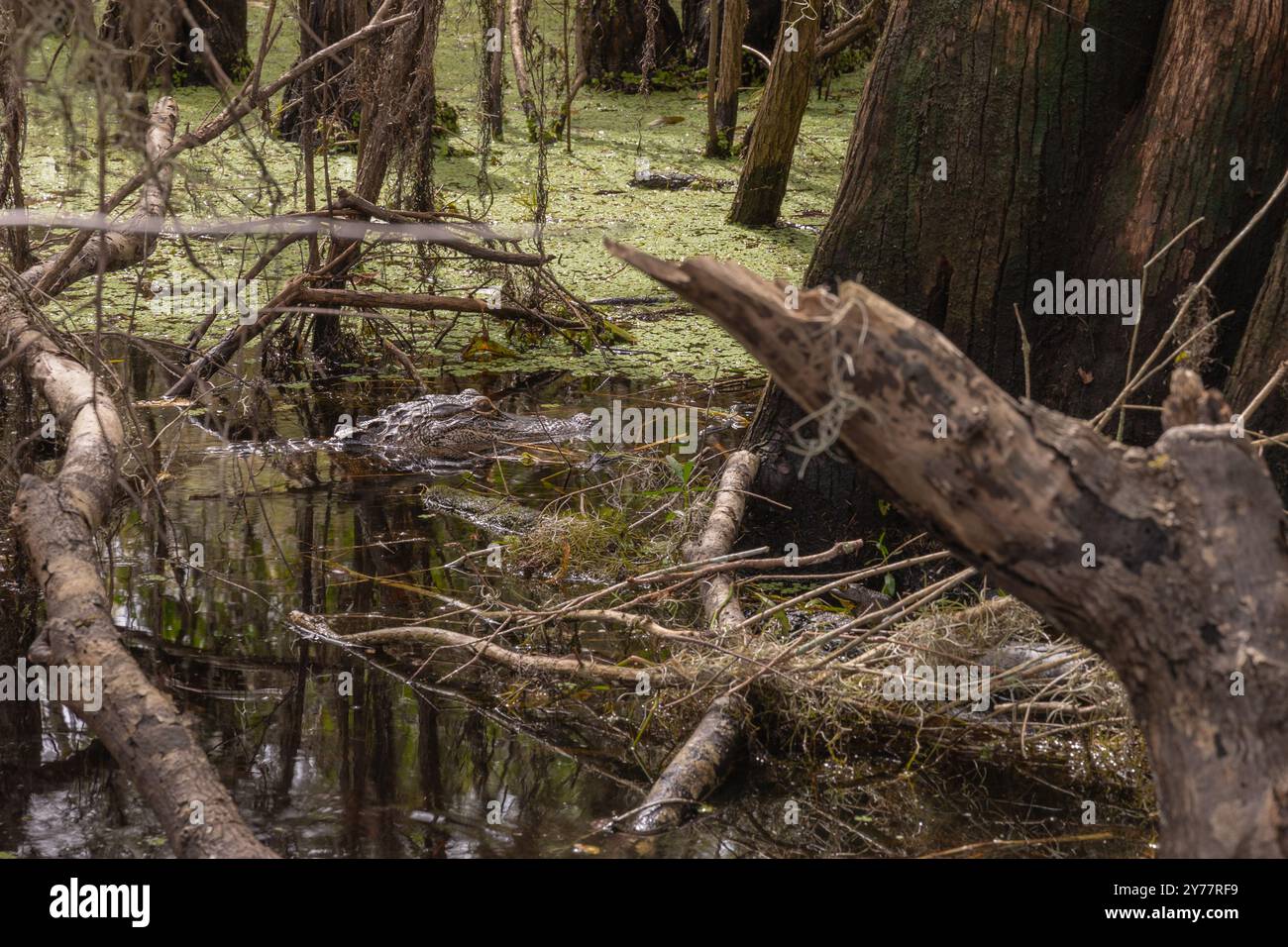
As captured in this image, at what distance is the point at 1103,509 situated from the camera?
5.93ft

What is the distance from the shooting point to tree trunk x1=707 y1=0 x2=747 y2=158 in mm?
8242

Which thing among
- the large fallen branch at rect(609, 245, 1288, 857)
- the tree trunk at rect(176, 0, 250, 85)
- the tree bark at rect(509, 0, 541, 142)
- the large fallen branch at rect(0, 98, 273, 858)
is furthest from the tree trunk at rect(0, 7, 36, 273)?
the tree trunk at rect(176, 0, 250, 85)

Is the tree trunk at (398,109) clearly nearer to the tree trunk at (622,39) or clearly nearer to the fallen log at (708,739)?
the fallen log at (708,739)

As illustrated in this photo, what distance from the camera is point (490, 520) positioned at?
450cm

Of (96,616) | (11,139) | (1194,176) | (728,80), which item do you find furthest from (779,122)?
(96,616)

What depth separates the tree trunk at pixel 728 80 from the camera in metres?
8.24

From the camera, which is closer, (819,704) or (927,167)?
(819,704)

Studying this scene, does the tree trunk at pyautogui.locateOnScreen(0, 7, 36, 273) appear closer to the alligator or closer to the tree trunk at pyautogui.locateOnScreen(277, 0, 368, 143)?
the tree trunk at pyautogui.locateOnScreen(277, 0, 368, 143)

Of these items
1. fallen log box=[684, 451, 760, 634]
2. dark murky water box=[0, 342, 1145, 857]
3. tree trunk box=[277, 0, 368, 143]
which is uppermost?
tree trunk box=[277, 0, 368, 143]

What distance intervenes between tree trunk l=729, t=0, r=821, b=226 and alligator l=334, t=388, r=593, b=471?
9.18ft

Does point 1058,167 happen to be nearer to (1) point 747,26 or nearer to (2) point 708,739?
(2) point 708,739
